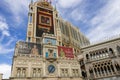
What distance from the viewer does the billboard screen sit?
1510 inches

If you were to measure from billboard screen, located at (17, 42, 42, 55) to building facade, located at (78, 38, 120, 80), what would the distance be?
16627 mm

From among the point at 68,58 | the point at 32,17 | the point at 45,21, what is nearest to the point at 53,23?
the point at 45,21

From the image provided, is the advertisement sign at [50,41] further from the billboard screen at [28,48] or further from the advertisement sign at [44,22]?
the advertisement sign at [44,22]

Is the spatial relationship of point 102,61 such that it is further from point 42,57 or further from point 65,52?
point 42,57

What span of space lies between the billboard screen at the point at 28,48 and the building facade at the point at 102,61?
1663 centimetres

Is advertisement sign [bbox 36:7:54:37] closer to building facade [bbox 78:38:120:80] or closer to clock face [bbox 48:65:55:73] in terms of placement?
clock face [bbox 48:65:55:73]

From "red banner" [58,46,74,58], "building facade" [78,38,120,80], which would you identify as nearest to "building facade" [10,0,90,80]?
"red banner" [58,46,74,58]

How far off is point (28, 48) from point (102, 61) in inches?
957

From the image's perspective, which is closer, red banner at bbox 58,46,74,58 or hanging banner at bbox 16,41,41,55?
hanging banner at bbox 16,41,41,55

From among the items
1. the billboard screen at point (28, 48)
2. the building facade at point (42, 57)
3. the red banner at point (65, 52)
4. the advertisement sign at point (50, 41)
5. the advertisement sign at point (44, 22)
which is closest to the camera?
the building facade at point (42, 57)

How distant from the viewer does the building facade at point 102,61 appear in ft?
125

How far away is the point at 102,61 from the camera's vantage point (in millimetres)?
40500

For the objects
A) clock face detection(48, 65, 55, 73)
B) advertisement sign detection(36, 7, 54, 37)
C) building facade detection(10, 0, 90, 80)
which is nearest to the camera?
building facade detection(10, 0, 90, 80)

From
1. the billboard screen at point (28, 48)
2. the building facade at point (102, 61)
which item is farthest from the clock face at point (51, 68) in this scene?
the building facade at point (102, 61)
